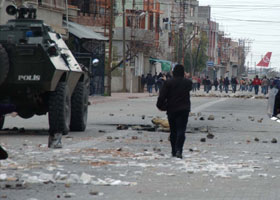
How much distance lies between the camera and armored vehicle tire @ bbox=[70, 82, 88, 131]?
69.1 feet

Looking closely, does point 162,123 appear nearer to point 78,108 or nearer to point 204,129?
point 204,129

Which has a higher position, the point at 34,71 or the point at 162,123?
the point at 34,71

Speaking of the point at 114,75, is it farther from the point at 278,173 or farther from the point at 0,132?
the point at 278,173

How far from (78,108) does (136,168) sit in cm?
835

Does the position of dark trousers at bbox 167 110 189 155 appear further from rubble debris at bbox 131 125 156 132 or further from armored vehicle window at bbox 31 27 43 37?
rubble debris at bbox 131 125 156 132

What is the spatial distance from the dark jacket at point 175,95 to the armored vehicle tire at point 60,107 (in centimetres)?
297

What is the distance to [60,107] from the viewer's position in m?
18.3

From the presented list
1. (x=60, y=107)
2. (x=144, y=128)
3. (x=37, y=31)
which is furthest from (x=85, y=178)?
(x=144, y=128)

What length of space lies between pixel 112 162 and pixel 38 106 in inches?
232

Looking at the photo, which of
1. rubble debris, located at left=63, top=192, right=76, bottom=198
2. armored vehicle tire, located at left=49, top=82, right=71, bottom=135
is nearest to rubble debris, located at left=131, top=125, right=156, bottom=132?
armored vehicle tire, located at left=49, top=82, right=71, bottom=135

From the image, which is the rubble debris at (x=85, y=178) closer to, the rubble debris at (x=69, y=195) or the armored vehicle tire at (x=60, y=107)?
the rubble debris at (x=69, y=195)

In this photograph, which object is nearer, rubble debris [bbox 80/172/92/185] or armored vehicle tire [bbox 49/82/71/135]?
rubble debris [bbox 80/172/92/185]

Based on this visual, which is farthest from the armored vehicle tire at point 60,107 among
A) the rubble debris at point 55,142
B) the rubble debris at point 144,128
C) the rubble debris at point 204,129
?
the rubble debris at point 204,129

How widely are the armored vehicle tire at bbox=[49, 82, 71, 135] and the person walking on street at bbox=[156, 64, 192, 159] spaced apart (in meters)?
2.98
